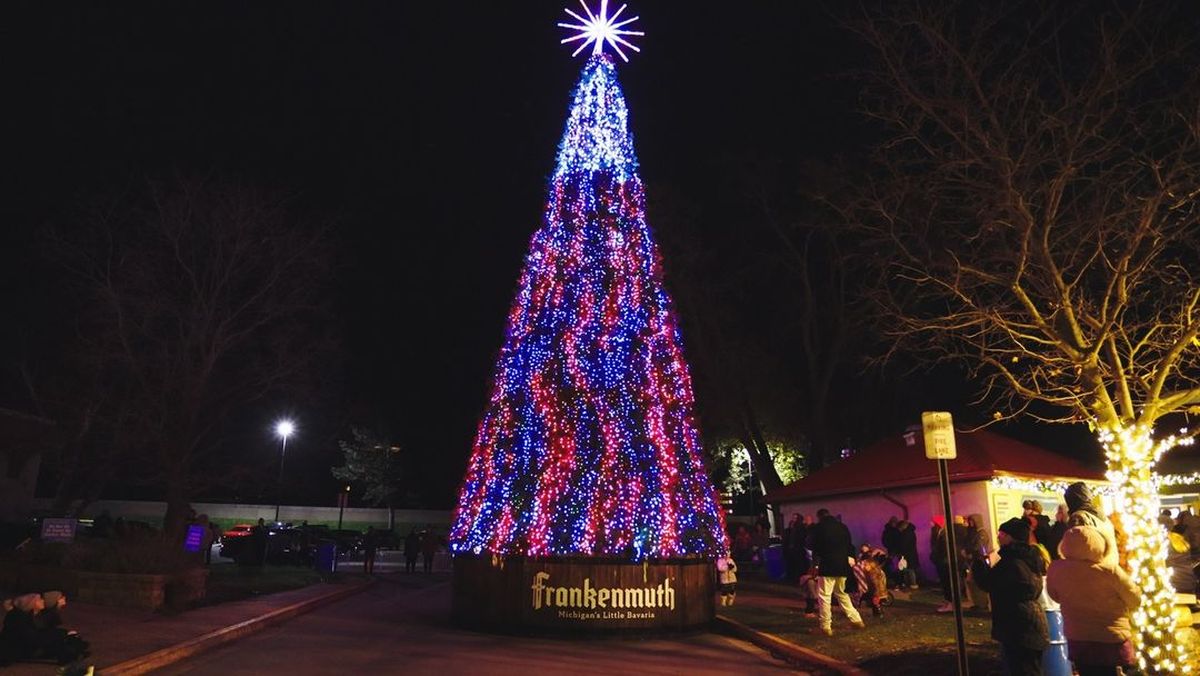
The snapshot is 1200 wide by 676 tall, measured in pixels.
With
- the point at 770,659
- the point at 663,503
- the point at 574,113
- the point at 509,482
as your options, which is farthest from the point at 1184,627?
the point at 574,113

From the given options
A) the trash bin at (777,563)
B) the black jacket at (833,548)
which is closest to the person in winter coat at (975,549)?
the black jacket at (833,548)

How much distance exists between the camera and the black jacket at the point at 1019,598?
6539 mm

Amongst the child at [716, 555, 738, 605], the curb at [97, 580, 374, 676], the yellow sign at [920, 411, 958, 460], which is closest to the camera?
the yellow sign at [920, 411, 958, 460]

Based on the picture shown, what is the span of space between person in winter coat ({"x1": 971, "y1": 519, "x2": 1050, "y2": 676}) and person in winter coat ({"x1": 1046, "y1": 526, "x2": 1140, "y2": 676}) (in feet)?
1.54

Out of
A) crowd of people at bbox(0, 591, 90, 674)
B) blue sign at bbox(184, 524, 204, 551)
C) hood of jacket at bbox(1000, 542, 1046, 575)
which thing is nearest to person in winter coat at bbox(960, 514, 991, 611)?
hood of jacket at bbox(1000, 542, 1046, 575)

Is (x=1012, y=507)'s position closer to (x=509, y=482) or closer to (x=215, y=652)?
(x=509, y=482)

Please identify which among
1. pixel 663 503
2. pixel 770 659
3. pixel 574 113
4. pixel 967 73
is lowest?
pixel 770 659

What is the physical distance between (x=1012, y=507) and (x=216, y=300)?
23002 millimetres

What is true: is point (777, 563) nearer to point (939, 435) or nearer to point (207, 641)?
point (207, 641)

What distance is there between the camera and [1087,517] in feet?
20.7

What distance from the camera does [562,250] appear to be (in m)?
14.7

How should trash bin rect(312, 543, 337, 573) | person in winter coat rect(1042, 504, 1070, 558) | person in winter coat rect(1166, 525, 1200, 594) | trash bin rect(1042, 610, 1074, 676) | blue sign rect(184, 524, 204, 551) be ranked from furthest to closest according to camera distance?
Result: 1. trash bin rect(312, 543, 337, 573)
2. blue sign rect(184, 524, 204, 551)
3. person in winter coat rect(1166, 525, 1200, 594)
4. person in winter coat rect(1042, 504, 1070, 558)
5. trash bin rect(1042, 610, 1074, 676)

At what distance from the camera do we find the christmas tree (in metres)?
13.2

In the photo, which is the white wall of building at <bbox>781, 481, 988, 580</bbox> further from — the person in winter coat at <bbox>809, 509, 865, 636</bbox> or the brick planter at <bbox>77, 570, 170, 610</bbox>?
the brick planter at <bbox>77, 570, 170, 610</bbox>
